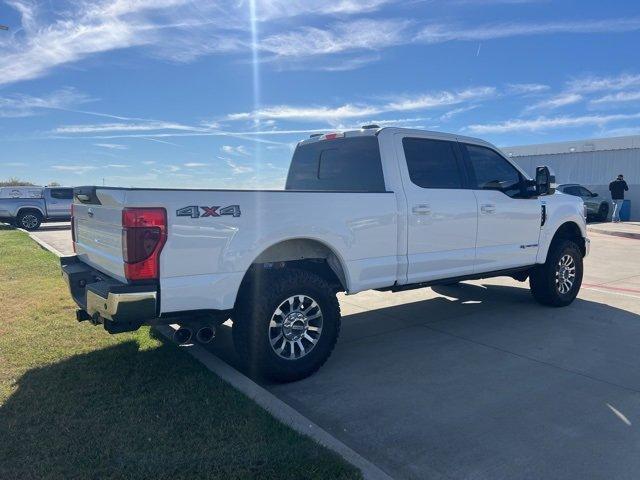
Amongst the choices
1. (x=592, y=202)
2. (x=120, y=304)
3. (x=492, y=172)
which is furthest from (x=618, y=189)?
(x=120, y=304)

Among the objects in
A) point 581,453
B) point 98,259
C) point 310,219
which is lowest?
point 581,453

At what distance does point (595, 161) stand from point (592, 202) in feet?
18.6

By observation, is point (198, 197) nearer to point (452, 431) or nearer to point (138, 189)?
point (138, 189)

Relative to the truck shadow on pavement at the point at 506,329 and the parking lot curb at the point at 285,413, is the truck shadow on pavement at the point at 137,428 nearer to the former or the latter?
the parking lot curb at the point at 285,413

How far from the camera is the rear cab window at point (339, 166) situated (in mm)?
5148

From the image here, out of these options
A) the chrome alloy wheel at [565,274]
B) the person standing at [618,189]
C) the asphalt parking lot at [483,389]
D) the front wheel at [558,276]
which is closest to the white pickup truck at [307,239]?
the front wheel at [558,276]

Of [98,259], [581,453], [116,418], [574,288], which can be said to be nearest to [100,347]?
[98,259]

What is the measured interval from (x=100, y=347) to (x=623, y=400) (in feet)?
14.8

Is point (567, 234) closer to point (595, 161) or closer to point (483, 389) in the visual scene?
point (483, 389)

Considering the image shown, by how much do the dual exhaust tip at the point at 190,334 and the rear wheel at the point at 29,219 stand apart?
66.0ft

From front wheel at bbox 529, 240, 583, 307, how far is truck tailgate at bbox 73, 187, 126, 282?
5.22 metres

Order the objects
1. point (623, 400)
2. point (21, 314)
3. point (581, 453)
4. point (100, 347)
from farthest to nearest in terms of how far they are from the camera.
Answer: point (21, 314) < point (100, 347) < point (623, 400) < point (581, 453)

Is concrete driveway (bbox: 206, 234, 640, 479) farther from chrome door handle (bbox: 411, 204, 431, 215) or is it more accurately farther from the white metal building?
the white metal building

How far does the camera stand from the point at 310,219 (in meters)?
4.27
